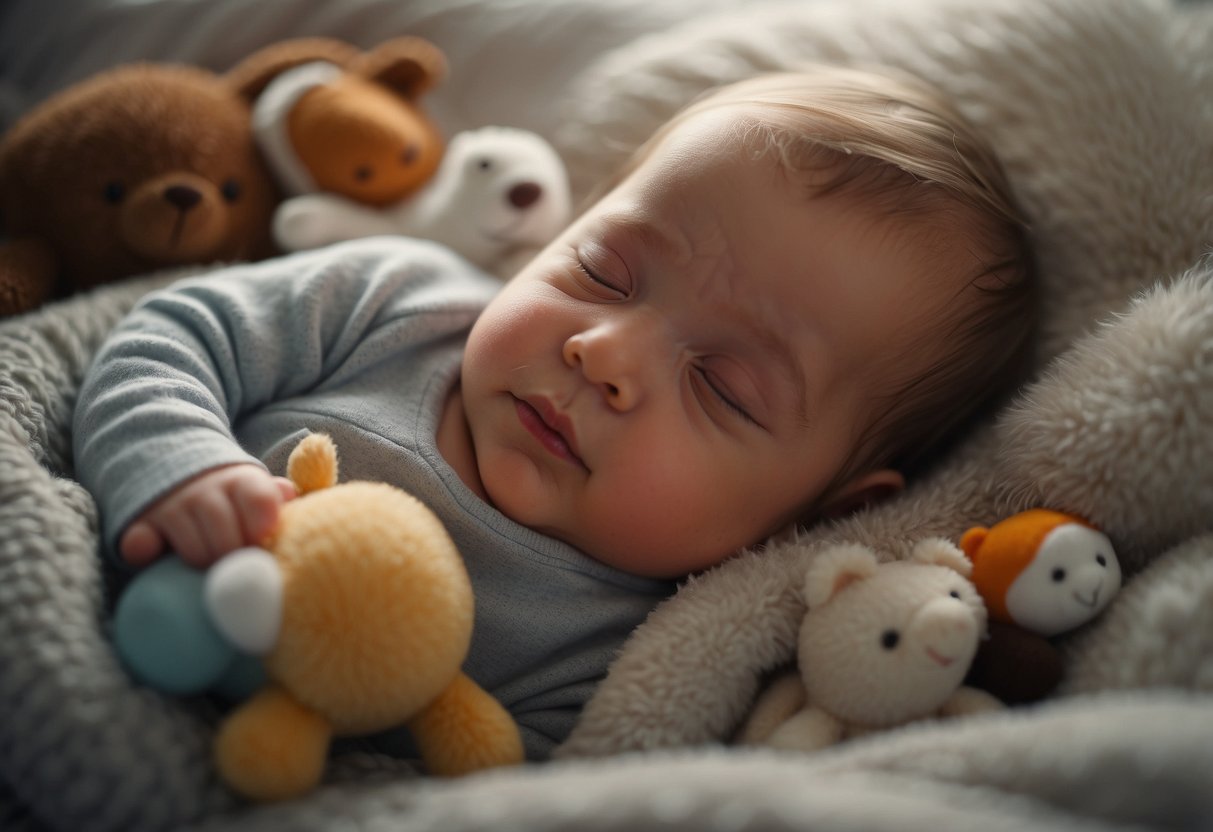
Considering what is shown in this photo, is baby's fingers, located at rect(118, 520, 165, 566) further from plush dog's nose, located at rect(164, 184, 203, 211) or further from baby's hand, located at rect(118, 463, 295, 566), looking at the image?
plush dog's nose, located at rect(164, 184, 203, 211)

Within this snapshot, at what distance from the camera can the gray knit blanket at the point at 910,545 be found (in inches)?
26.2

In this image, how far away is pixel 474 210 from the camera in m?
1.43

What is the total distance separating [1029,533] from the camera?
0.95m

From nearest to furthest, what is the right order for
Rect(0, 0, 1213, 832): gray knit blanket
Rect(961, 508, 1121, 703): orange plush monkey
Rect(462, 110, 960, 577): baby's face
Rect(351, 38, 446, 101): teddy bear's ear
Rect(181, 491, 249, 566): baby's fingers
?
Rect(0, 0, 1213, 832): gray knit blanket < Rect(181, 491, 249, 566): baby's fingers < Rect(961, 508, 1121, 703): orange plush monkey < Rect(462, 110, 960, 577): baby's face < Rect(351, 38, 446, 101): teddy bear's ear

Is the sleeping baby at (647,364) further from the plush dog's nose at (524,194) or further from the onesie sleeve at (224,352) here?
the plush dog's nose at (524,194)

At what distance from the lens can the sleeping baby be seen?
1.06 m

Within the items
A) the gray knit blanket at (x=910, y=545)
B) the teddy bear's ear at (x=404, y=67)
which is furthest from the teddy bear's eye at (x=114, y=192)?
the teddy bear's ear at (x=404, y=67)

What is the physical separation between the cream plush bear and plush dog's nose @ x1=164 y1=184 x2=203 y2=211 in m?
0.94

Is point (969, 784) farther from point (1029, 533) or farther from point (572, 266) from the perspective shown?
point (572, 266)

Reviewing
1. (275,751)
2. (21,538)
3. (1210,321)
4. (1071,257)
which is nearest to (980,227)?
(1071,257)

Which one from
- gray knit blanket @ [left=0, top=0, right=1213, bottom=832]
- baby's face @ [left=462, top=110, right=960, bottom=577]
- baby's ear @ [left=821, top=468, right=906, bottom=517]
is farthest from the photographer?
baby's ear @ [left=821, top=468, right=906, bottom=517]

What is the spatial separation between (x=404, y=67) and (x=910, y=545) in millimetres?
1033

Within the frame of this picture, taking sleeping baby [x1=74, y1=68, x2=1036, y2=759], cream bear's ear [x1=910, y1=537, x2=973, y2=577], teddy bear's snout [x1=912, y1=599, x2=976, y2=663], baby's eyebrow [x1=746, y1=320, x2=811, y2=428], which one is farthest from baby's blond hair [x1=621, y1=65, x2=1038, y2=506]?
teddy bear's snout [x1=912, y1=599, x2=976, y2=663]

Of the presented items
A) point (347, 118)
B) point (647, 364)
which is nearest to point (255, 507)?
point (647, 364)
